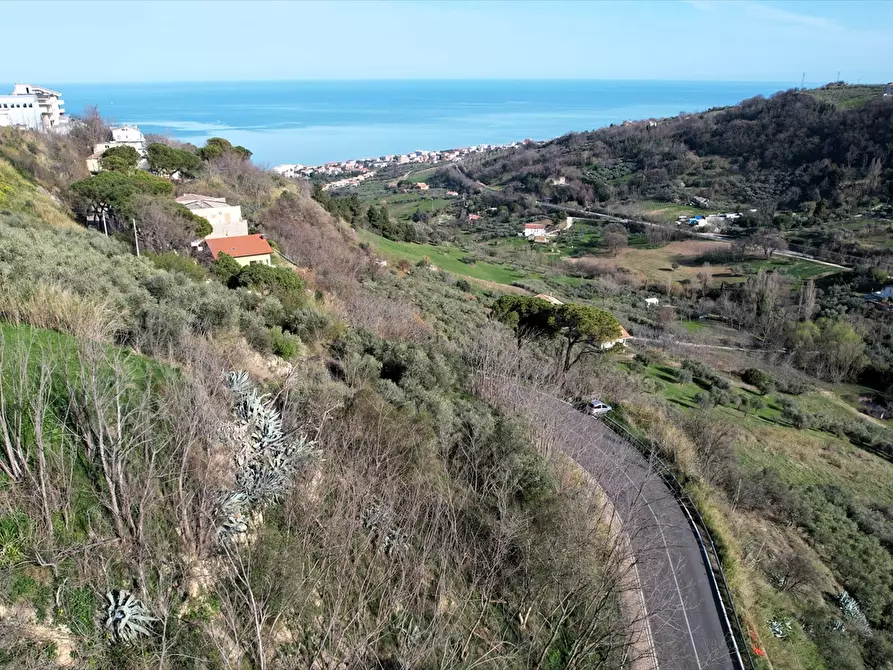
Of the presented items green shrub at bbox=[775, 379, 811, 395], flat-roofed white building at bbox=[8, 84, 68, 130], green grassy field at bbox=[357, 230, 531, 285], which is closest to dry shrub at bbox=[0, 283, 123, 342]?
green grassy field at bbox=[357, 230, 531, 285]

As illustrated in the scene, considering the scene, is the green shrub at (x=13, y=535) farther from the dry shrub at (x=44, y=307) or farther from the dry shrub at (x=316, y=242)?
the dry shrub at (x=316, y=242)

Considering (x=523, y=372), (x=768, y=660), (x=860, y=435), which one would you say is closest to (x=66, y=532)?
(x=768, y=660)

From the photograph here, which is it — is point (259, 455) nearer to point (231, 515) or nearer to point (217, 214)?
point (231, 515)

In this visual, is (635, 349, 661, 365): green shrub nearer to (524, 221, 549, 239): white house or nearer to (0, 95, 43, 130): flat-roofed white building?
(524, 221, 549, 239): white house

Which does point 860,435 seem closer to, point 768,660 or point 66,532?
point 768,660

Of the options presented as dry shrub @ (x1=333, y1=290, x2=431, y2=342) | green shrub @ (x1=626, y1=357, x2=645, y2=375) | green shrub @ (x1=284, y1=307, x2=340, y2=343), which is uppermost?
green shrub @ (x1=284, y1=307, x2=340, y2=343)
